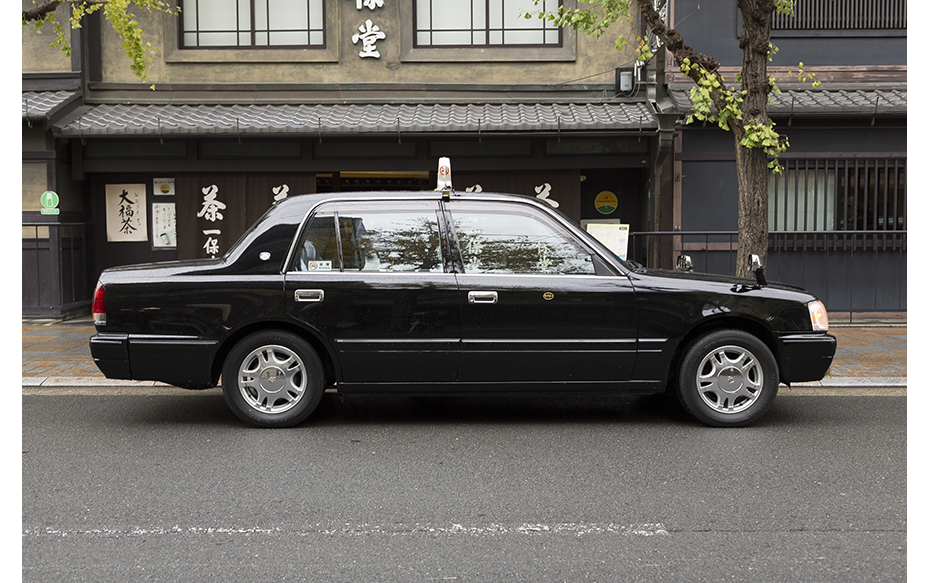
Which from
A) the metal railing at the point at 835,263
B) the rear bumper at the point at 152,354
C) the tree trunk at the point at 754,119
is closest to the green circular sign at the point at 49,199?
A: the rear bumper at the point at 152,354

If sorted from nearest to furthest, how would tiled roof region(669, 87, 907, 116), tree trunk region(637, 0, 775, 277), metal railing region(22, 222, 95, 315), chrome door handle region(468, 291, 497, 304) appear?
1. chrome door handle region(468, 291, 497, 304)
2. tree trunk region(637, 0, 775, 277)
3. tiled roof region(669, 87, 907, 116)
4. metal railing region(22, 222, 95, 315)

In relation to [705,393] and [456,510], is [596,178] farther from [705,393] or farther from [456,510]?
[456,510]

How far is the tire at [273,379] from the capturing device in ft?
19.4

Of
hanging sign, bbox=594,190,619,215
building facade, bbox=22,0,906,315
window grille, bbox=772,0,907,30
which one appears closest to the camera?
building facade, bbox=22,0,906,315

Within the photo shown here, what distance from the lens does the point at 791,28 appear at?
1210cm

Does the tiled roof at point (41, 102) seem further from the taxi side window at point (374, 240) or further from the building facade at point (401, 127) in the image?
the taxi side window at point (374, 240)

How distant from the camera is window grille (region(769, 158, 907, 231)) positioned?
11953 mm

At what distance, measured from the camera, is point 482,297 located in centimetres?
589

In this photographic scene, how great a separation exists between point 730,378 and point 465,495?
2.54 metres

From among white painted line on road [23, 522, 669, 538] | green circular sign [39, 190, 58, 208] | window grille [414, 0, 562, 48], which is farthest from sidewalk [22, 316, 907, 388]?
window grille [414, 0, 562, 48]

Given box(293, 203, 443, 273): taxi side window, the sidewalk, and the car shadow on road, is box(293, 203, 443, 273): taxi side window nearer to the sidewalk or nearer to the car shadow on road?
the car shadow on road

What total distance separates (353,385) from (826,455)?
3313mm

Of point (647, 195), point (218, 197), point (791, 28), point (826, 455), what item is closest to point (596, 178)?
point (647, 195)

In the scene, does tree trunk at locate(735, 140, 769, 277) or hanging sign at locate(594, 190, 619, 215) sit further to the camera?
hanging sign at locate(594, 190, 619, 215)
